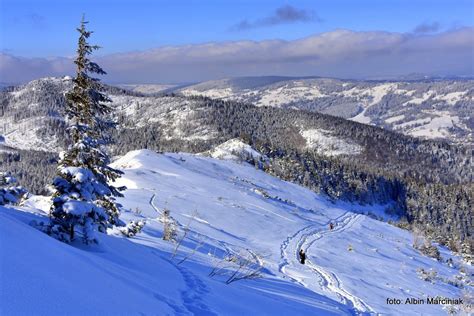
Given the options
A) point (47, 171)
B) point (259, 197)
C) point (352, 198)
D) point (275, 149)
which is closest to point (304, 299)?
point (259, 197)

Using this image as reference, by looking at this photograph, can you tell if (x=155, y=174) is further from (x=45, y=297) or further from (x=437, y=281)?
(x=45, y=297)

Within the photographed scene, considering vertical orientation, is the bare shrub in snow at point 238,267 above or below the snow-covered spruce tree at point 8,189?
below

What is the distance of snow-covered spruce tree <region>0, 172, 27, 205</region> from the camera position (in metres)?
15.0

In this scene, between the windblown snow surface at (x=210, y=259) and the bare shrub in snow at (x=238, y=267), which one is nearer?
the windblown snow surface at (x=210, y=259)

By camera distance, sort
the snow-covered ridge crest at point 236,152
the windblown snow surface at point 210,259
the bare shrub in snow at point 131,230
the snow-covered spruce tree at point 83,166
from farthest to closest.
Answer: the snow-covered ridge crest at point 236,152, the bare shrub in snow at point 131,230, the snow-covered spruce tree at point 83,166, the windblown snow surface at point 210,259

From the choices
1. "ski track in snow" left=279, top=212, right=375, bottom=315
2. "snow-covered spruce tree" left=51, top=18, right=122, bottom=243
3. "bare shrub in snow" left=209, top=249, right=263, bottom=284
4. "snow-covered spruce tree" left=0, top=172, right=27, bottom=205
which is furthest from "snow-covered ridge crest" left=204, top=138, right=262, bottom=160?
"snow-covered spruce tree" left=0, top=172, right=27, bottom=205

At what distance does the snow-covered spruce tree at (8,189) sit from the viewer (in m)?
15.0

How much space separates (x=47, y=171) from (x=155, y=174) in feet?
390

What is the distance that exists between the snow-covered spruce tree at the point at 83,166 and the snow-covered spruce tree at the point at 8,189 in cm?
161

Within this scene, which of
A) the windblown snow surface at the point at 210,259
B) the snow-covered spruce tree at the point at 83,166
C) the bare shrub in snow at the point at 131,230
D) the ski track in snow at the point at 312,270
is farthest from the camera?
the bare shrub in snow at the point at 131,230

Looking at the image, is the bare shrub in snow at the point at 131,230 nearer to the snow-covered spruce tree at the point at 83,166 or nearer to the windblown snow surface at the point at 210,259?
the windblown snow surface at the point at 210,259

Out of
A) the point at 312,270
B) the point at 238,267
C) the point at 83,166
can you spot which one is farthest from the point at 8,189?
the point at 312,270

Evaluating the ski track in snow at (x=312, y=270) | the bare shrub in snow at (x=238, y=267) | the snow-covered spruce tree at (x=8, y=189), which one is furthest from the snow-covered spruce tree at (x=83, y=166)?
the ski track in snow at (x=312, y=270)

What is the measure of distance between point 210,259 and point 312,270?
8.53 meters
